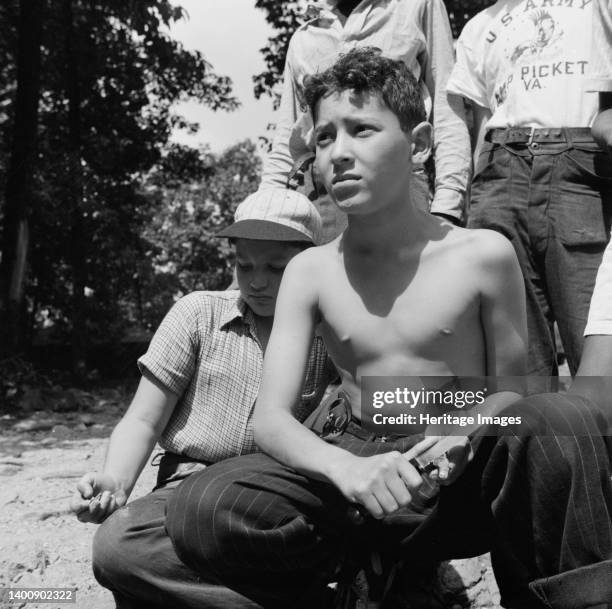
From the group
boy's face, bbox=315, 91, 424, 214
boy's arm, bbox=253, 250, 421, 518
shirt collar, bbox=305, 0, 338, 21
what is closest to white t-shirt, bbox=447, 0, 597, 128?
shirt collar, bbox=305, 0, 338, 21

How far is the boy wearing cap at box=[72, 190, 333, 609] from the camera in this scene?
7.23 feet

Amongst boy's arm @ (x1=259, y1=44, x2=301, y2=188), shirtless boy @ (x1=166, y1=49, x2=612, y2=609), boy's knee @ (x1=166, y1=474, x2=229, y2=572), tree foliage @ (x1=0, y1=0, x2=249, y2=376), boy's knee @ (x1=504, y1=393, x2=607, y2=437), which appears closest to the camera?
boy's knee @ (x1=504, y1=393, x2=607, y2=437)

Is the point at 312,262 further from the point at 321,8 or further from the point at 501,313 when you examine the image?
the point at 321,8

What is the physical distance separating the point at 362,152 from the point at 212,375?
788 mm

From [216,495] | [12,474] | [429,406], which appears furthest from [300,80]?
[12,474]

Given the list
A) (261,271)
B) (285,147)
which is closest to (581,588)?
(261,271)

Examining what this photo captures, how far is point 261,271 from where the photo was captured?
2.40 metres

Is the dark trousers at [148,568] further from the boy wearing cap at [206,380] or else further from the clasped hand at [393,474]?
the clasped hand at [393,474]

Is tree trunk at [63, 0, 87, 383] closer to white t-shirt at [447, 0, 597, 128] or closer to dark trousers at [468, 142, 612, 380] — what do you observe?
white t-shirt at [447, 0, 597, 128]

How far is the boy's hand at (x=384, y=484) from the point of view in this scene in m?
1.50

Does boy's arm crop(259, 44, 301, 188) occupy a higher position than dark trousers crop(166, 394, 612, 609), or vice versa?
boy's arm crop(259, 44, 301, 188)

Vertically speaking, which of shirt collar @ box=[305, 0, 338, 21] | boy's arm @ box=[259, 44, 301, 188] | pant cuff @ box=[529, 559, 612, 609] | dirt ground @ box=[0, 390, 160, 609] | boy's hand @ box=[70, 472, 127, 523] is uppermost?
shirt collar @ box=[305, 0, 338, 21]

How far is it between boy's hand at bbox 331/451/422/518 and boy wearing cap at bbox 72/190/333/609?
0.73m

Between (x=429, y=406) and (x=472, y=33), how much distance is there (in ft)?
5.23
